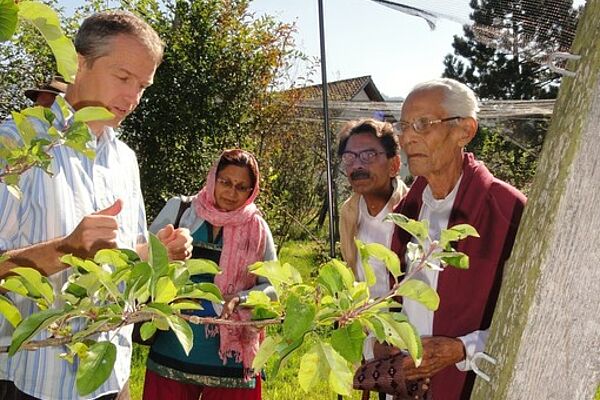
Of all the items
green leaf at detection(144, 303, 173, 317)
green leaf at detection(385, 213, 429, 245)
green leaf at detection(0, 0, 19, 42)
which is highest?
green leaf at detection(0, 0, 19, 42)

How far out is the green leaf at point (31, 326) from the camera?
2.78 feet

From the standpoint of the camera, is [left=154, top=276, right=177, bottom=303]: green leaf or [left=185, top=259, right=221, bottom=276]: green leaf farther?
[left=185, top=259, right=221, bottom=276]: green leaf

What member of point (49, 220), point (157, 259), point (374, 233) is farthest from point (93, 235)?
point (374, 233)

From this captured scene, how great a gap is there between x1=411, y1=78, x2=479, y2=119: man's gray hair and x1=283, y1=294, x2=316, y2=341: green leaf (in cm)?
167

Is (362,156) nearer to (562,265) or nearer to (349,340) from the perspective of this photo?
(562,265)

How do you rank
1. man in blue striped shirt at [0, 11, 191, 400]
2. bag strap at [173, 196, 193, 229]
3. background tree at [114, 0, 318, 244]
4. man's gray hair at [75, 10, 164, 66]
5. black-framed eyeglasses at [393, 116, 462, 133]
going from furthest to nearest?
background tree at [114, 0, 318, 244], bag strap at [173, 196, 193, 229], black-framed eyeglasses at [393, 116, 462, 133], man's gray hair at [75, 10, 164, 66], man in blue striped shirt at [0, 11, 191, 400]

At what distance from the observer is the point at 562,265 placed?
3.44 ft

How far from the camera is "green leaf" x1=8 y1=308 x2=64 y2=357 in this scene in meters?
0.85

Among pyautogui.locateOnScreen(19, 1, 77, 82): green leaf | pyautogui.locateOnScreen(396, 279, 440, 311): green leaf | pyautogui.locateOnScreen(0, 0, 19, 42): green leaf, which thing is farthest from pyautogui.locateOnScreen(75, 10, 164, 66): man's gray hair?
pyautogui.locateOnScreen(396, 279, 440, 311): green leaf

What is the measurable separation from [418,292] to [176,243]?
4.06ft

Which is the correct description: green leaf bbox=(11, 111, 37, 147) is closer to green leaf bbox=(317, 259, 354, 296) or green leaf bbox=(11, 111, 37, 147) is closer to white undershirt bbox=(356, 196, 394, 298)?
green leaf bbox=(317, 259, 354, 296)

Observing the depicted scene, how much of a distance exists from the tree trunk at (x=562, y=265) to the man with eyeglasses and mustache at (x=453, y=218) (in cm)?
94

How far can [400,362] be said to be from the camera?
2.18 metres

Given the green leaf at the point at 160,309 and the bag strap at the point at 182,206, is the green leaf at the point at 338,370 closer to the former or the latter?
the green leaf at the point at 160,309
